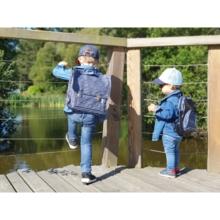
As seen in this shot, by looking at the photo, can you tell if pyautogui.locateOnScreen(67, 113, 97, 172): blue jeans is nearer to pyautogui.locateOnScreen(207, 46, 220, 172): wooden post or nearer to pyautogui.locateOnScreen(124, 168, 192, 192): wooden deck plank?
pyautogui.locateOnScreen(124, 168, 192, 192): wooden deck plank

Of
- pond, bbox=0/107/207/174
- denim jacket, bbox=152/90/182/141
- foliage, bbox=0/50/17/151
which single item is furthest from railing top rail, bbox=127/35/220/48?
foliage, bbox=0/50/17/151

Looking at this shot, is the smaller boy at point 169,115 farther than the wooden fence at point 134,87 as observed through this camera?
No

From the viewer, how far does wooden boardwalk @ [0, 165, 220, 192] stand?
11.1 feet

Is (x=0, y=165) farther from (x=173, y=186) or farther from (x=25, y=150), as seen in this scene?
(x=173, y=186)

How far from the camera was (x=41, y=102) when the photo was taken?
6.51 meters

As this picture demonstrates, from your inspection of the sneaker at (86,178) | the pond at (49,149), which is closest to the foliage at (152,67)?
the pond at (49,149)

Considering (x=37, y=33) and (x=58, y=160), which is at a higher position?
(x=37, y=33)

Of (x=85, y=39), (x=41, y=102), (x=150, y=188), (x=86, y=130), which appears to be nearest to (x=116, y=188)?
(x=150, y=188)

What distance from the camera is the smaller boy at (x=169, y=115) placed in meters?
3.60

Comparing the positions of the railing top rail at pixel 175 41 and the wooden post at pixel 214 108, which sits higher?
the railing top rail at pixel 175 41

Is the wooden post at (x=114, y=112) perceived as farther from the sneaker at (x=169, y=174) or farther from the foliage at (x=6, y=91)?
the foliage at (x=6, y=91)

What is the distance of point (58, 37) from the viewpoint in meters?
3.73

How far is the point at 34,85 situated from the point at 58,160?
1.79 meters

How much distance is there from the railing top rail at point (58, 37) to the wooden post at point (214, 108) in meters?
0.82
